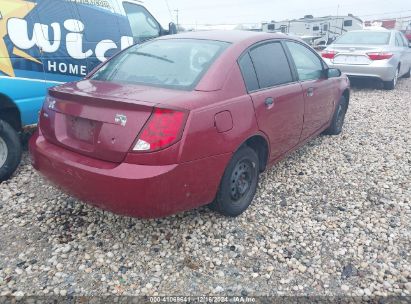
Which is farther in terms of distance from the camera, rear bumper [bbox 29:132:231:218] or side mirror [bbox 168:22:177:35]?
side mirror [bbox 168:22:177:35]

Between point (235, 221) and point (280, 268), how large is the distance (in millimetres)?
662

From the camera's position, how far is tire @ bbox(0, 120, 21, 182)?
362 centimetres

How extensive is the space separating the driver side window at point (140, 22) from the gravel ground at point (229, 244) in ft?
8.36

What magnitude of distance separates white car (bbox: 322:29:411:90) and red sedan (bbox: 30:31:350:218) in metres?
5.92

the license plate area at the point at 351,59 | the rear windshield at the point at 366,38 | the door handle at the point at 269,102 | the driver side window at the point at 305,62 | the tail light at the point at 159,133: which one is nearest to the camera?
the tail light at the point at 159,133

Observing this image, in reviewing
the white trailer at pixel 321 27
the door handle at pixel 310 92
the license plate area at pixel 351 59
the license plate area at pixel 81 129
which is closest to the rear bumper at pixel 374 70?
the license plate area at pixel 351 59

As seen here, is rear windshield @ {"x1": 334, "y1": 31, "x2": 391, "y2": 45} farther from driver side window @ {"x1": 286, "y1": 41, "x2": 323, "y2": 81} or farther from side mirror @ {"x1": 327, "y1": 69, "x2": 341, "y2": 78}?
driver side window @ {"x1": 286, "y1": 41, "x2": 323, "y2": 81}

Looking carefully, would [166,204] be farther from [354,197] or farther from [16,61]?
[16,61]

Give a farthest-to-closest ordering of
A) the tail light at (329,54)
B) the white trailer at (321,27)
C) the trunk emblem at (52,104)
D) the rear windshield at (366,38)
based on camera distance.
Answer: the white trailer at (321,27) → the rear windshield at (366,38) → the tail light at (329,54) → the trunk emblem at (52,104)

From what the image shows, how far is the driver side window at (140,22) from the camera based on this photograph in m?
5.17

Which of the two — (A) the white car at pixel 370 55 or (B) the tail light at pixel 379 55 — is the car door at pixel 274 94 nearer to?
(A) the white car at pixel 370 55

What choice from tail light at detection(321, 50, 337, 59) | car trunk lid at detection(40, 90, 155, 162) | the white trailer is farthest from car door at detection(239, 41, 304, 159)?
the white trailer

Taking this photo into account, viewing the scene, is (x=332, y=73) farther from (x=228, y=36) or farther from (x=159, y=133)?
(x=159, y=133)

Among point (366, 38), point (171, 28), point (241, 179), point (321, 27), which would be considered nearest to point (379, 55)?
point (366, 38)
